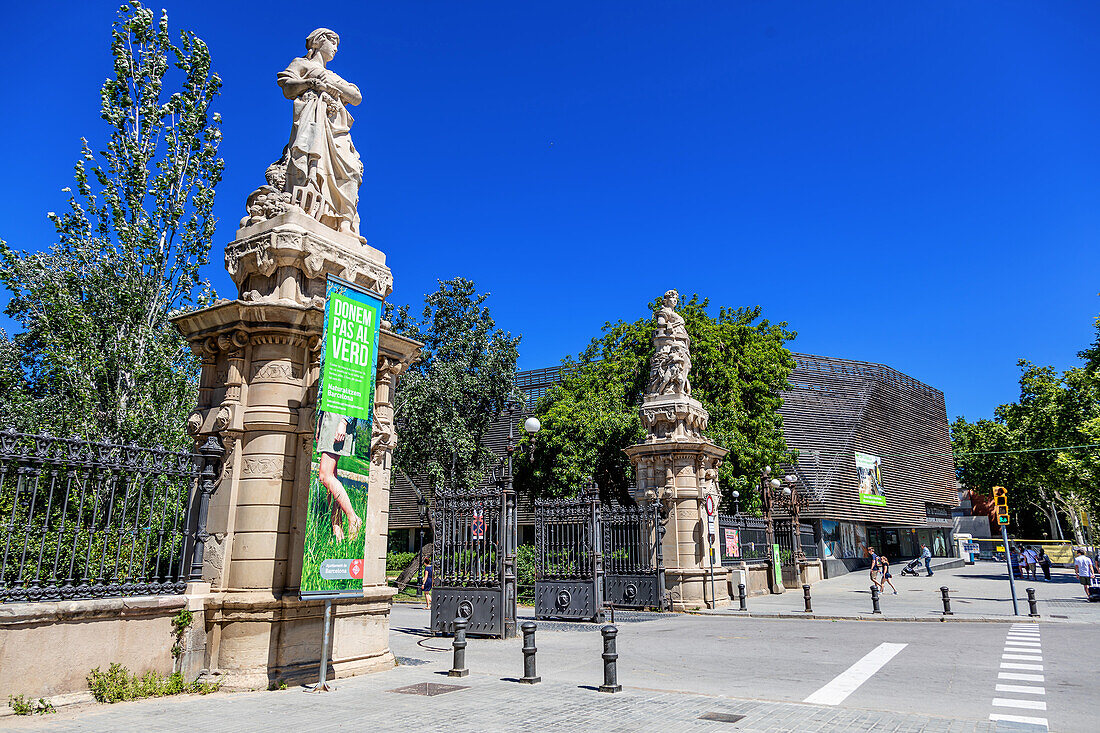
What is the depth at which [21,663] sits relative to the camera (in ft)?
22.3

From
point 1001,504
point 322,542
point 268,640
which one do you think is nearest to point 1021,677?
point 322,542

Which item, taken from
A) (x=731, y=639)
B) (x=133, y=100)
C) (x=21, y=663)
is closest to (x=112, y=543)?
(x=21, y=663)

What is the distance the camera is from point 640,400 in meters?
29.8

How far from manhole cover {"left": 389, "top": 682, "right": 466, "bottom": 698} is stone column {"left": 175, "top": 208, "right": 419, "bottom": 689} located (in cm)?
111

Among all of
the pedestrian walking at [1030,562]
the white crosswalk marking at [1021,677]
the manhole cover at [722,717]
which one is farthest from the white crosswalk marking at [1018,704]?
the pedestrian walking at [1030,562]

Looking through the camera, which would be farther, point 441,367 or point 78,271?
point 441,367

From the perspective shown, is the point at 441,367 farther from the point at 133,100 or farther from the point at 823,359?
the point at 823,359

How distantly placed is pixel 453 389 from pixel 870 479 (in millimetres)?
35482

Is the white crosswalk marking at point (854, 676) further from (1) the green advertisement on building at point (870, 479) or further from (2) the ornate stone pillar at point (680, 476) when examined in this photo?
(1) the green advertisement on building at point (870, 479)

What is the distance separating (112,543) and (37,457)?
268cm

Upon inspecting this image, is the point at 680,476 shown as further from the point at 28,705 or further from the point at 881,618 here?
the point at 28,705

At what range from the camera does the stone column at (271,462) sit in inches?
339

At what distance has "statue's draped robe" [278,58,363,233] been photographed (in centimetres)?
1047

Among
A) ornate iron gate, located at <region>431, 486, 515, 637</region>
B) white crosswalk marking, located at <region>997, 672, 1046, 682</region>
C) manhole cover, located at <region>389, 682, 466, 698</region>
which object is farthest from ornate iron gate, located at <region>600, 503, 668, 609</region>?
manhole cover, located at <region>389, 682, 466, 698</region>
